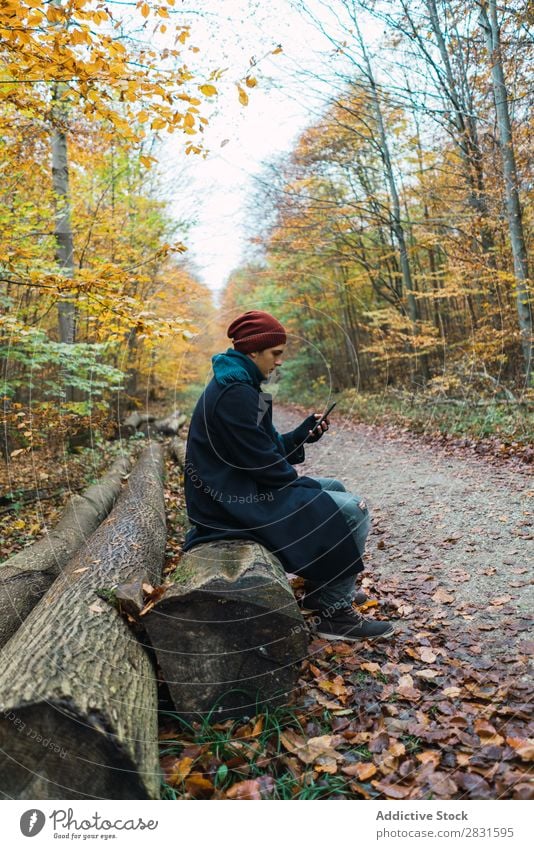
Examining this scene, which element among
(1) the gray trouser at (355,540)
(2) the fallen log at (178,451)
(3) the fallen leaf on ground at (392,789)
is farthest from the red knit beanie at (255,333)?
(2) the fallen log at (178,451)

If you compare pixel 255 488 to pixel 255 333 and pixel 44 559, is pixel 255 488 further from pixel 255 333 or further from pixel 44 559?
pixel 44 559

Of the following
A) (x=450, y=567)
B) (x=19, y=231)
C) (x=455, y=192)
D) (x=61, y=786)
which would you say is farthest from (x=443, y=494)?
(x=455, y=192)

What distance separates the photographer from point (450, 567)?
390 cm

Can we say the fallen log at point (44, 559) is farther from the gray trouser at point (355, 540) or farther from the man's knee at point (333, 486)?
the man's knee at point (333, 486)

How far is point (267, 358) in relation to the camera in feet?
10.1

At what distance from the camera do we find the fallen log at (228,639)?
2424 mm

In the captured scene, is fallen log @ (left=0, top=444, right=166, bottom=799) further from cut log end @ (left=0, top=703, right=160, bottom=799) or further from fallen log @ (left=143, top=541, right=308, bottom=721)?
fallen log @ (left=143, top=541, right=308, bottom=721)

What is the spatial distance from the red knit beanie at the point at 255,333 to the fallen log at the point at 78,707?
Answer: 5.36ft

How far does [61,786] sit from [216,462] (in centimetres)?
161

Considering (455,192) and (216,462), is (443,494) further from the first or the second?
(455,192)

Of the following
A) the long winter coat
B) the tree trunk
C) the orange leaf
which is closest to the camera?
the orange leaf

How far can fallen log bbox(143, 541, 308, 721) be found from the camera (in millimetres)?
2424

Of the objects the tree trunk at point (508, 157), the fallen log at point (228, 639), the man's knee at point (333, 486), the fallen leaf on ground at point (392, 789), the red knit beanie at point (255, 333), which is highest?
the tree trunk at point (508, 157)

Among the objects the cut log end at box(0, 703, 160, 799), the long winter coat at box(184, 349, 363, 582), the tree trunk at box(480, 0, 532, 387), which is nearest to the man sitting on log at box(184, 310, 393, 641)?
the long winter coat at box(184, 349, 363, 582)
